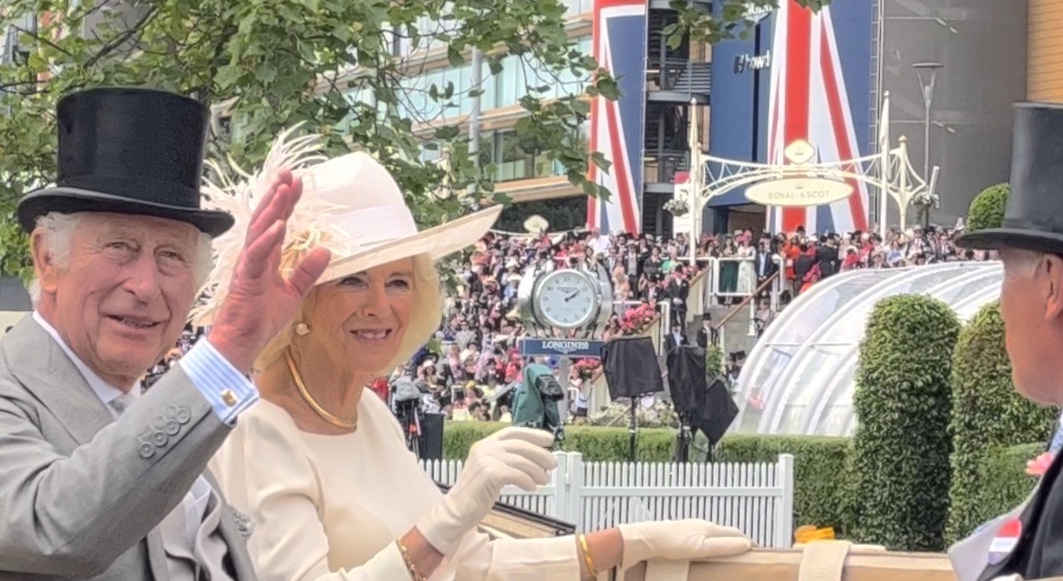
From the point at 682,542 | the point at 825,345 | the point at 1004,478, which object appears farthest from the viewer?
the point at 825,345

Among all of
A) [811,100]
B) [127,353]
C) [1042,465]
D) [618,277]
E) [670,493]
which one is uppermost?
[811,100]

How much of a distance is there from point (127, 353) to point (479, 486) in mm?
784

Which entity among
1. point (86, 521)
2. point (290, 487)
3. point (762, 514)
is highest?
point (86, 521)

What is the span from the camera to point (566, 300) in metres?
22.1

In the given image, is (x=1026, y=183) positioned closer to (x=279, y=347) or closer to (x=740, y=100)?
(x=279, y=347)

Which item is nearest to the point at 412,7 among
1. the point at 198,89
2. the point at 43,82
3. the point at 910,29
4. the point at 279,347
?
the point at 198,89

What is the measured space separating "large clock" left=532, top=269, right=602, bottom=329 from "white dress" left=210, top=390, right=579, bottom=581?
731 inches

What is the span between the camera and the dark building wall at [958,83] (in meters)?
41.9

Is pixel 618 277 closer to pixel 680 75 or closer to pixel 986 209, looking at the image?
pixel 986 209

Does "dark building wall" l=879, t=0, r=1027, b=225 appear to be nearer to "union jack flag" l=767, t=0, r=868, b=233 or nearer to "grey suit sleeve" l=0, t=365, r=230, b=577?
"union jack flag" l=767, t=0, r=868, b=233

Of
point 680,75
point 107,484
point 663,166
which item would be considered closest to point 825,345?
point 107,484

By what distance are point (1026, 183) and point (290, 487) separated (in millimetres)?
1355

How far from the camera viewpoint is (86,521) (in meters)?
1.96

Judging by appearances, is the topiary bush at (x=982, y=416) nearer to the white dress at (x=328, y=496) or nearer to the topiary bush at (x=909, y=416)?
the topiary bush at (x=909, y=416)
